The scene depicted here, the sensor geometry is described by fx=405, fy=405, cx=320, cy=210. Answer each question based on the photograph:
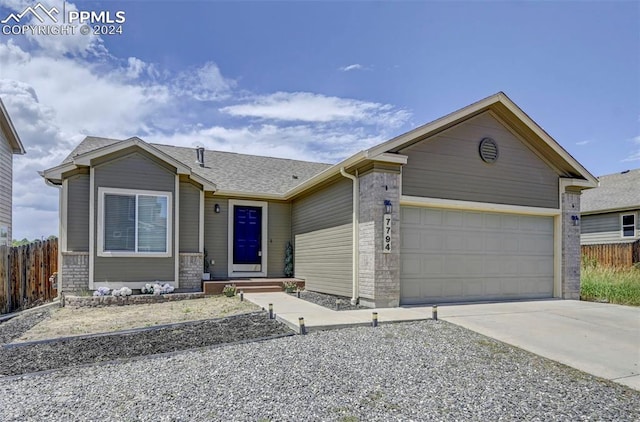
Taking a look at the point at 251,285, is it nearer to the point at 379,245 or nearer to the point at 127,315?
the point at 127,315

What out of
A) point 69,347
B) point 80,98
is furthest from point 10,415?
point 80,98

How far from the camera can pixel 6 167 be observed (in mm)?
13250

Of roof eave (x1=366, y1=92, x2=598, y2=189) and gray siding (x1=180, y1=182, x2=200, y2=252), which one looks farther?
gray siding (x1=180, y1=182, x2=200, y2=252)

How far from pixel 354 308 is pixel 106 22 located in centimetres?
896

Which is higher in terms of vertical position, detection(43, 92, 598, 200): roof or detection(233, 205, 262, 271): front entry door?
detection(43, 92, 598, 200): roof

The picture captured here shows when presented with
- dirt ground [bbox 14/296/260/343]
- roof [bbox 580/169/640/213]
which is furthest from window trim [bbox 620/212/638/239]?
dirt ground [bbox 14/296/260/343]

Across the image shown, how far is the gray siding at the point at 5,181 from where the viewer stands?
12760 mm

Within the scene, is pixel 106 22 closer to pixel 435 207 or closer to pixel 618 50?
pixel 435 207

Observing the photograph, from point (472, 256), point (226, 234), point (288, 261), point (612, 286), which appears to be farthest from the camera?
point (288, 261)

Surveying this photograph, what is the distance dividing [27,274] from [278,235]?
707 centimetres

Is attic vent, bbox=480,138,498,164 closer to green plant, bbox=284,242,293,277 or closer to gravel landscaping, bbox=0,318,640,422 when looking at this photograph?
gravel landscaping, bbox=0,318,640,422

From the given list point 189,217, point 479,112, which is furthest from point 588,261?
point 189,217

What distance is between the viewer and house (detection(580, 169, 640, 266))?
1642cm

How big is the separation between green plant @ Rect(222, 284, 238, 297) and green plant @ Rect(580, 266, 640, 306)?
32.5 ft
